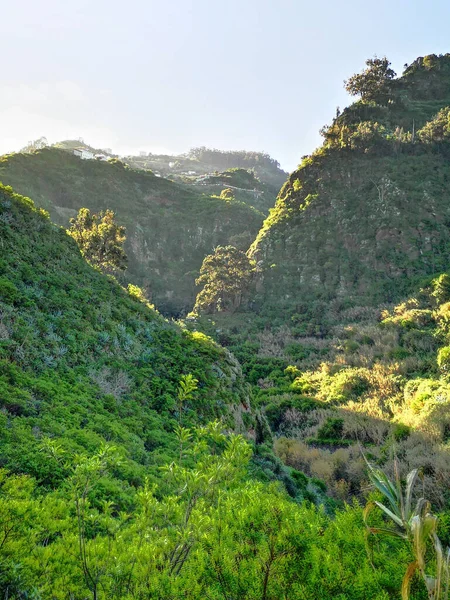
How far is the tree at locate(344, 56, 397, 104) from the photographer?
56875 mm

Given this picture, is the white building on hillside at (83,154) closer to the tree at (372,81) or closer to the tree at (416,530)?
the tree at (372,81)

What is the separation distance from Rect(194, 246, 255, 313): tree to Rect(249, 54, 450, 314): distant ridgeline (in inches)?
87.2

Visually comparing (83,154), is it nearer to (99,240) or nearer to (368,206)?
(368,206)

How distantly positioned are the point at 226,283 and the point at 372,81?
40217 mm

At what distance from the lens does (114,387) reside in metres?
9.69

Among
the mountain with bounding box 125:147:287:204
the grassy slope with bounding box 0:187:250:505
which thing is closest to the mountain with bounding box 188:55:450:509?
the grassy slope with bounding box 0:187:250:505

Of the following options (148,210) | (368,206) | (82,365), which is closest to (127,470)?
(82,365)

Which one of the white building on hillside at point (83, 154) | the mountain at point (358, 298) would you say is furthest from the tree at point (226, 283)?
the white building on hillside at point (83, 154)

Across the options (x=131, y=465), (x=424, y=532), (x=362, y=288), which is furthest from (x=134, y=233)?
(x=424, y=532)

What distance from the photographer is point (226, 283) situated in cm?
4384

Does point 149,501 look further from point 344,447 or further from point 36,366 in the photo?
point 344,447

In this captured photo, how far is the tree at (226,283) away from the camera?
43.8 meters

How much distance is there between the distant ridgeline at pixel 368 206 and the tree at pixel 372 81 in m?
0.15

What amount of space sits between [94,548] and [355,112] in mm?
62236
